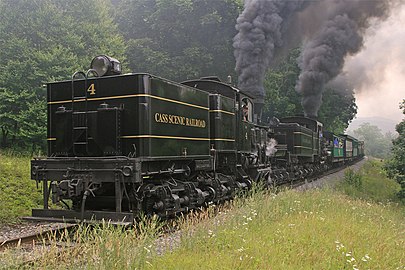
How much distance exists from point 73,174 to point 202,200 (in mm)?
3376

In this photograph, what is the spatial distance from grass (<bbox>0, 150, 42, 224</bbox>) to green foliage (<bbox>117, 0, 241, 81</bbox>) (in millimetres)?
19259

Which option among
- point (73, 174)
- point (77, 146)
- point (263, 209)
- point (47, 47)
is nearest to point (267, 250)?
point (263, 209)

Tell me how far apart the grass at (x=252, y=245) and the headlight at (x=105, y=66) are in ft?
11.1

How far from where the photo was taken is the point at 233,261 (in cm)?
511

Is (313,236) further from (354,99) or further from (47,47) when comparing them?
(354,99)

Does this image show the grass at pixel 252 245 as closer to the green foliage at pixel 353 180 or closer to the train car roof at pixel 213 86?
the train car roof at pixel 213 86

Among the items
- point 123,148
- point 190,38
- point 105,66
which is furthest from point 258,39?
point 190,38

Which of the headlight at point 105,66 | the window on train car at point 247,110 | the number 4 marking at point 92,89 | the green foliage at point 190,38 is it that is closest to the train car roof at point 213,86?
the window on train car at point 247,110

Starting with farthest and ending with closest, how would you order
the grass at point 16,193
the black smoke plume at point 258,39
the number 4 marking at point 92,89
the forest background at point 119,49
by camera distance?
the black smoke plume at point 258,39, the forest background at point 119,49, the grass at point 16,193, the number 4 marking at point 92,89

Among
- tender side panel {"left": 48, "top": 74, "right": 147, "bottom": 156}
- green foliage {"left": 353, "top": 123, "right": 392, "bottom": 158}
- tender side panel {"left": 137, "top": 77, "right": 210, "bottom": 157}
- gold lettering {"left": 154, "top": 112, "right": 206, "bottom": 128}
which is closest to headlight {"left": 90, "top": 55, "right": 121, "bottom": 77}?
tender side panel {"left": 48, "top": 74, "right": 147, "bottom": 156}

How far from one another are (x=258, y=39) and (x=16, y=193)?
12530 millimetres

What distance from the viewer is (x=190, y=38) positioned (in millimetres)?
33438

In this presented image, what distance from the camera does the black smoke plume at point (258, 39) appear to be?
18.4 metres

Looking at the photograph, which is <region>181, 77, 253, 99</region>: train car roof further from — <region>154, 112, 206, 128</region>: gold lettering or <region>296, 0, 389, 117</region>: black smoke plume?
→ <region>296, 0, 389, 117</region>: black smoke plume
